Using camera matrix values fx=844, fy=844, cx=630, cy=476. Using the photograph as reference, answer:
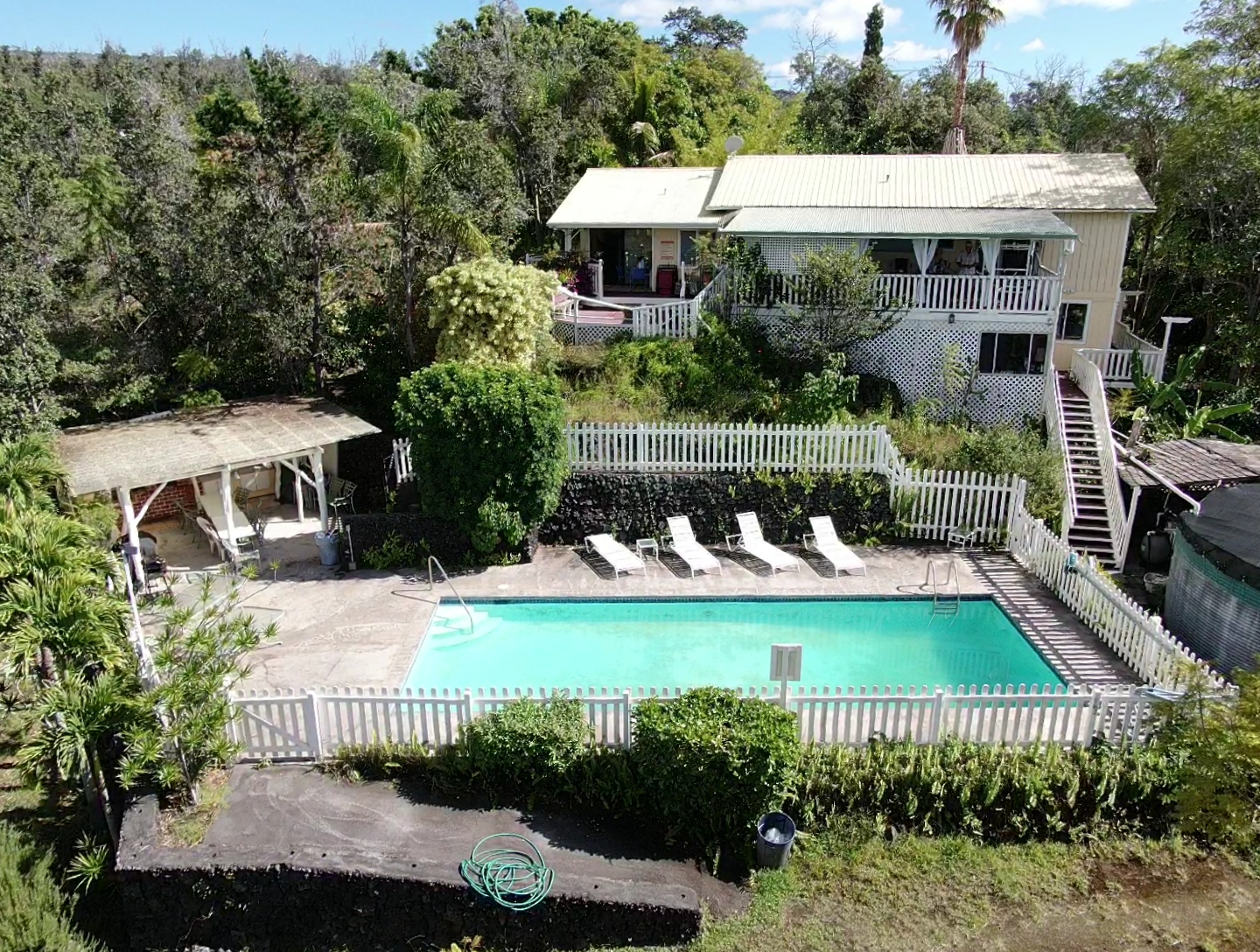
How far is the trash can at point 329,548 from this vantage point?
15500mm

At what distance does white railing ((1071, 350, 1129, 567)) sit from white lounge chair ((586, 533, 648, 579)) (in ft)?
27.8

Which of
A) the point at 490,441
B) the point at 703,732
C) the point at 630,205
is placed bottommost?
the point at 703,732

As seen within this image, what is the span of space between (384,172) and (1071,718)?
→ 16776mm

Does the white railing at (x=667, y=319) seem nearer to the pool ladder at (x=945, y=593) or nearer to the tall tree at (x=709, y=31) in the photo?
the pool ladder at (x=945, y=593)

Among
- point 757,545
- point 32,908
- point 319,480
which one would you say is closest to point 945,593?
point 757,545

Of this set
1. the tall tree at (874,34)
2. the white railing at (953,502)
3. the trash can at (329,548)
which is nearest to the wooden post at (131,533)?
the trash can at (329,548)

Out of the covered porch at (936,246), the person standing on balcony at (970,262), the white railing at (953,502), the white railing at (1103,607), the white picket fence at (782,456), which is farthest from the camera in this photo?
the person standing on balcony at (970,262)

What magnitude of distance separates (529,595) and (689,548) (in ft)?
10.5

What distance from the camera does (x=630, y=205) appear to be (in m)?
24.2

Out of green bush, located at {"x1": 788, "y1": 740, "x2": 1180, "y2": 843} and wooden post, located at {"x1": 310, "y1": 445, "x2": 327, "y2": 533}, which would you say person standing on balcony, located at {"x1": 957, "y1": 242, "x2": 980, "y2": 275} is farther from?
wooden post, located at {"x1": 310, "y1": 445, "x2": 327, "y2": 533}

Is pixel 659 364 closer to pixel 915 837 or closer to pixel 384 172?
pixel 384 172

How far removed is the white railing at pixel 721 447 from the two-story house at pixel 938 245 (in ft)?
14.3

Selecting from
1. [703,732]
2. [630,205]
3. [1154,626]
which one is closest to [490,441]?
[703,732]

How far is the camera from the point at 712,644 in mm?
13602
